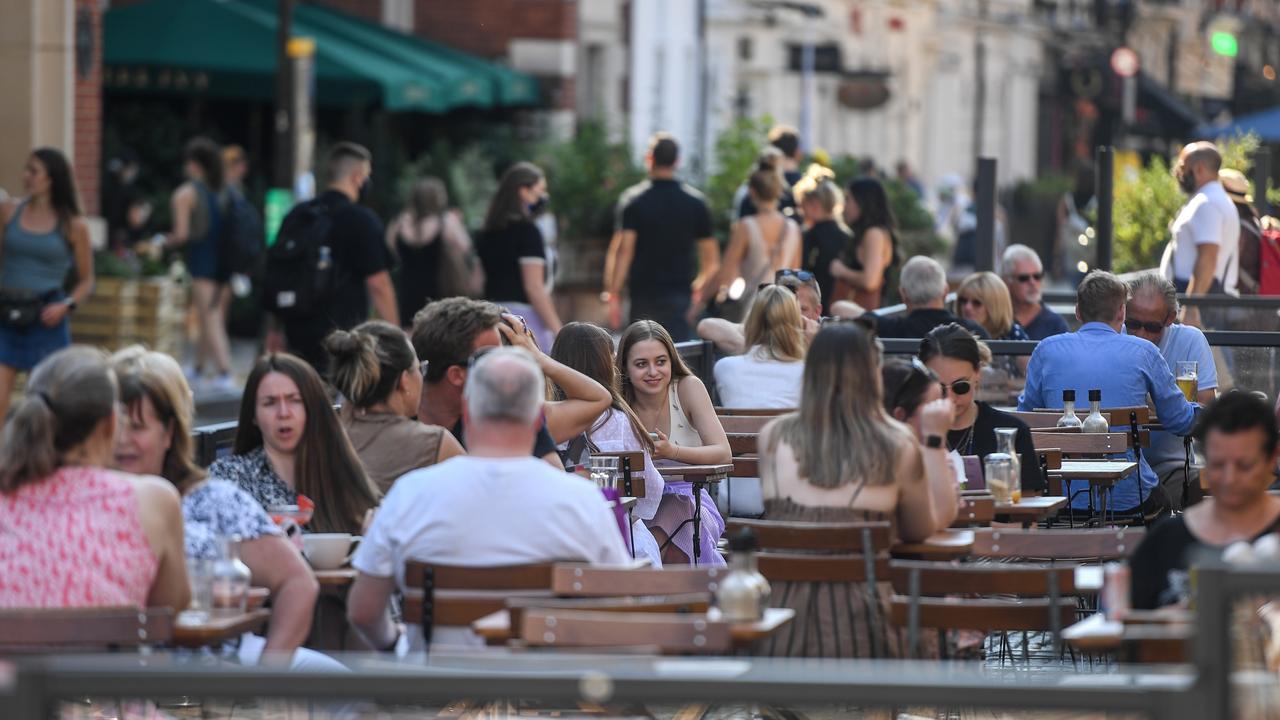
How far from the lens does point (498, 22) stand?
28594 mm

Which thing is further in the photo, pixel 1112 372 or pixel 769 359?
pixel 769 359

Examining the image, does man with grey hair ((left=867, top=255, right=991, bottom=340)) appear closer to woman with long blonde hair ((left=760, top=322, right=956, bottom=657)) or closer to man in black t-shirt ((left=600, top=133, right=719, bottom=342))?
man in black t-shirt ((left=600, top=133, right=719, bottom=342))

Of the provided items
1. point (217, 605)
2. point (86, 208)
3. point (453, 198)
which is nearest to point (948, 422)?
point (217, 605)

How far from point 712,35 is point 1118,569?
91.9ft

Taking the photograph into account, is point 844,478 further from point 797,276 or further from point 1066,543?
point 797,276

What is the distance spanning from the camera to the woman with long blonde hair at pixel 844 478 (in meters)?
6.59

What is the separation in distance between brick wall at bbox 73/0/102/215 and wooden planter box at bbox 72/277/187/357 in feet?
2.17

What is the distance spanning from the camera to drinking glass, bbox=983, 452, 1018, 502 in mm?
7922

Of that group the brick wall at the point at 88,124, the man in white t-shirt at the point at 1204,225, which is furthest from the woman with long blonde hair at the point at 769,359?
the brick wall at the point at 88,124

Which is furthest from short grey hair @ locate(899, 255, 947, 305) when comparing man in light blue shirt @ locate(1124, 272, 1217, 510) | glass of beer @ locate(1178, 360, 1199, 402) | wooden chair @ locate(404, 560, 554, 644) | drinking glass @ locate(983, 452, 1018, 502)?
wooden chair @ locate(404, 560, 554, 644)

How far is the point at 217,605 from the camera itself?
5891mm

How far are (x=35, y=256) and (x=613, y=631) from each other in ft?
27.6

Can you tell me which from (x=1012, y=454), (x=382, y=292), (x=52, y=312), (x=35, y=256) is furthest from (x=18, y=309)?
(x=1012, y=454)

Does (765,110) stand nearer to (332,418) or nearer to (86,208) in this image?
(86,208)
